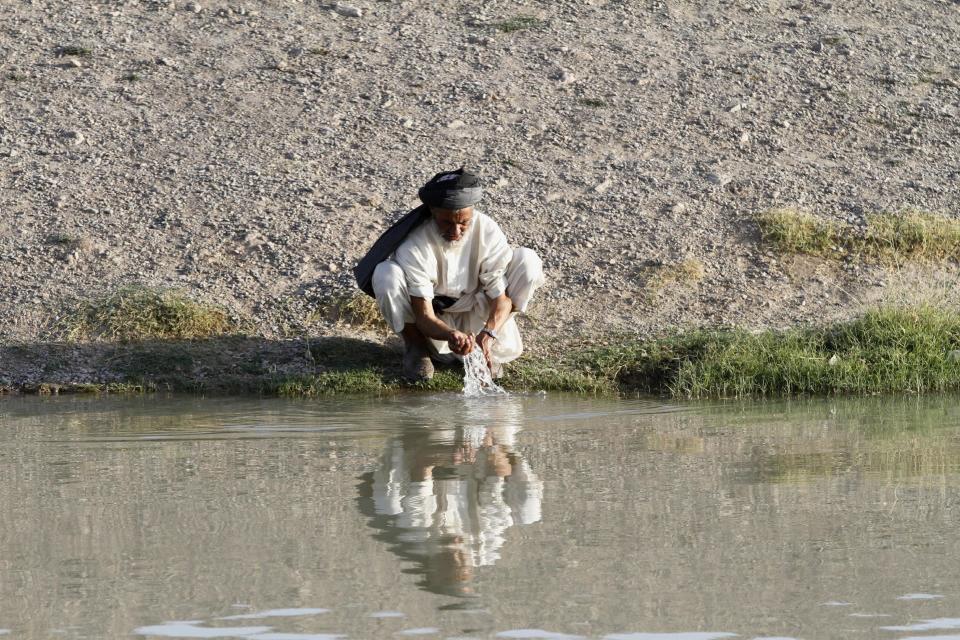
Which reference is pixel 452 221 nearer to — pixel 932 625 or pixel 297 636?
pixel 297 636

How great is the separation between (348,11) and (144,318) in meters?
4.96

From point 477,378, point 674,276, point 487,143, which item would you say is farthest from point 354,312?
point 487,143

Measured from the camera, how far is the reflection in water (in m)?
3.51

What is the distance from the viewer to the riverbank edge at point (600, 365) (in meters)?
6.70

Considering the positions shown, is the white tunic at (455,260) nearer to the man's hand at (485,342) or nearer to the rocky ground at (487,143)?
the man's hand at (485,342)

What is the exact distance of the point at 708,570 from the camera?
339cm

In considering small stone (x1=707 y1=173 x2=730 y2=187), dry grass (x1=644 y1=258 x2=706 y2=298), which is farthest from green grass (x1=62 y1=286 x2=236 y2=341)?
small stone (x1=707 y1=173 x2=730 y2=187)

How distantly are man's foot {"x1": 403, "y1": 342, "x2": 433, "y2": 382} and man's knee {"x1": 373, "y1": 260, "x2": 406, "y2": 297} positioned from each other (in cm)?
38

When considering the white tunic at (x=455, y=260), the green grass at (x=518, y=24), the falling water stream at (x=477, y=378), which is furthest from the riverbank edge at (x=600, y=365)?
the green grass at (x=518, y=24)

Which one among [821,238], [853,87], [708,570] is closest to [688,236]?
[821,238]

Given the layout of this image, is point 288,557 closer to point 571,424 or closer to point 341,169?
point 571,424

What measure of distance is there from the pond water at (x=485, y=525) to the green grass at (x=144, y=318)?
1.40 metres

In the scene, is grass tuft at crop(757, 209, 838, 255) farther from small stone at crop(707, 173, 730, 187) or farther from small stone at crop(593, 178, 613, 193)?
small stone at crop(593, 178, 613, 193)

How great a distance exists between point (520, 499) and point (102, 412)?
108 inches
